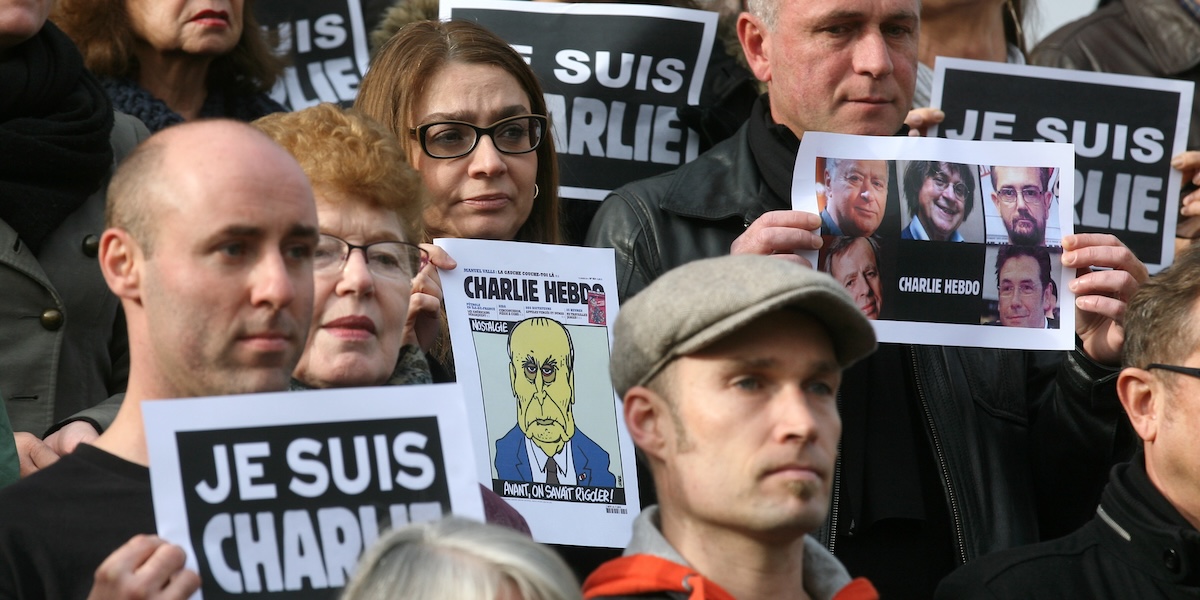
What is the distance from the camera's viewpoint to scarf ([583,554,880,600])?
10.7ft

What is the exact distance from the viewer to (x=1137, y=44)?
655 centimetres

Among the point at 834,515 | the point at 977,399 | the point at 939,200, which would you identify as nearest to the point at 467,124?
the point at 939,200

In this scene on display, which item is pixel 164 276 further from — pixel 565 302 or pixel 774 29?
pixel 774 29

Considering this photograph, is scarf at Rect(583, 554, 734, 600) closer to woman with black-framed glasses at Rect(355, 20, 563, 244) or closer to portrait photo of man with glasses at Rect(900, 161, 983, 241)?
portrait photo of man with glasses at Rect(900, 161, 983, 241)

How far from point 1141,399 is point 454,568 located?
2101mm

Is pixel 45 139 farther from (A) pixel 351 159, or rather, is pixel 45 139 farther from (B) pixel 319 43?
(B) pixel 319 43

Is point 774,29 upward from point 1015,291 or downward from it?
upward

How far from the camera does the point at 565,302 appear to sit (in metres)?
4.45

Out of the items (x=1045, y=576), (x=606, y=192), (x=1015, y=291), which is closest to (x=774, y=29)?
(x=606, y=192)

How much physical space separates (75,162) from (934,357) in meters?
2.33

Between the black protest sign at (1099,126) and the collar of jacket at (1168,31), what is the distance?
1.03 metres

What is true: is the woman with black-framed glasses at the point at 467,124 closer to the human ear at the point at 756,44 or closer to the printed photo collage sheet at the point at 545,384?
the printed photo collage sheet at the point at 545,384

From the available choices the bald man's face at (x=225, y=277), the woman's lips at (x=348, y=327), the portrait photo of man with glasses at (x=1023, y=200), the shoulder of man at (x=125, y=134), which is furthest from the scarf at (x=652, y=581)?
the shoulder of man at (x=125, y=134)

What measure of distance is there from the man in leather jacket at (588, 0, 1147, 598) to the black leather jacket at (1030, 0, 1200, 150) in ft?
5.38
